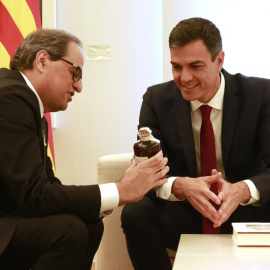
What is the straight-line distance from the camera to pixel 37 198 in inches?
60.4

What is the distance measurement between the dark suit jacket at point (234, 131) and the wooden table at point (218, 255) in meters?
0.46

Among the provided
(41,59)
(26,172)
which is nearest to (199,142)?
(41,59)

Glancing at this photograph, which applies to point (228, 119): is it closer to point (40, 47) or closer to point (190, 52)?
point (190, 52)

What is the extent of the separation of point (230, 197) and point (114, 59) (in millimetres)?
1728

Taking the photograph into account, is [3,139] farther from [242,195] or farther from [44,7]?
[44,7]

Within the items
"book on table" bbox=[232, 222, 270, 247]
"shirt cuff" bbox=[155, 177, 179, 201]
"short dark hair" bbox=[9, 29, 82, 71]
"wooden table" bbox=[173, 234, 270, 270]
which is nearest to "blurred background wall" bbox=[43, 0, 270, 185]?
"shirt cuff" bbox=[155, 177, 179, 201]

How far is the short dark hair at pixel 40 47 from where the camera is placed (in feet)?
6.02

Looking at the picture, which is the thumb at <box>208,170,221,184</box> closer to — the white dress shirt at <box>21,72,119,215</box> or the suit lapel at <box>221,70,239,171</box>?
the suit lapel at <box>221,70,239,171</box>

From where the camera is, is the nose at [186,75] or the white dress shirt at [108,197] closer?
the white dress shirt at [108,197]

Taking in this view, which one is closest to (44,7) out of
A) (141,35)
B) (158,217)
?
(141,35)

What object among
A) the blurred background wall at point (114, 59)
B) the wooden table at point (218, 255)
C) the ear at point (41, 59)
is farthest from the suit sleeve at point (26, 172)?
the blurred background wall at point (114, 59)

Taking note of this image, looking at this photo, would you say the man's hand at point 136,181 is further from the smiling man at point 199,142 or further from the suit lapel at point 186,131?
the suit lapel at point 186,131

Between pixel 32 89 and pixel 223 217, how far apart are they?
32.7 inches

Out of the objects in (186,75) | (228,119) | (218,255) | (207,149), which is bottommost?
(218,255)
